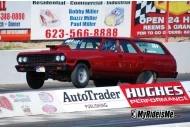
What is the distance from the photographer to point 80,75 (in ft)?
59.9

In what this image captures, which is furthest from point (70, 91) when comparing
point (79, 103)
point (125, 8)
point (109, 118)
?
point (125, 8)

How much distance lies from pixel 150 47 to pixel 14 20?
9273 millimetres

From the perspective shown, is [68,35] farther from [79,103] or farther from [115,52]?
[79,103]

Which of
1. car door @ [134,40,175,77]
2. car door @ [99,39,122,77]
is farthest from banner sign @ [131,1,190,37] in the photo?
car door @ [99,39,122,77]

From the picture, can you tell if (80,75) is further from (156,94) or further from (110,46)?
(156,94)

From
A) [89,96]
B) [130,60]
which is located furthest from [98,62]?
[89,96]

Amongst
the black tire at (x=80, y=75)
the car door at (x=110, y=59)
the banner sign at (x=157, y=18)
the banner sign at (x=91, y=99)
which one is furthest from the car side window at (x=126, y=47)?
the banner sign at (x=157, y=18)

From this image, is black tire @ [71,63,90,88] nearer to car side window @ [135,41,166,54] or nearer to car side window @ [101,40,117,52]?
car side window @ [101,40,117,52]

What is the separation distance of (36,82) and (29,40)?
10244 mm

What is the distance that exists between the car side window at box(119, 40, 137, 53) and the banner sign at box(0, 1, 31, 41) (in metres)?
9.45

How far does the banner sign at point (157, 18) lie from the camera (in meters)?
31.7

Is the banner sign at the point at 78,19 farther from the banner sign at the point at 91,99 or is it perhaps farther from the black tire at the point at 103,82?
the banner sign at the point at 91,99

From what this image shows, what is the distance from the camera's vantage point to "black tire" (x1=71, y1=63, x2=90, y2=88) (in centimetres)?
1805

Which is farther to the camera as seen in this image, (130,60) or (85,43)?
(130,60)
